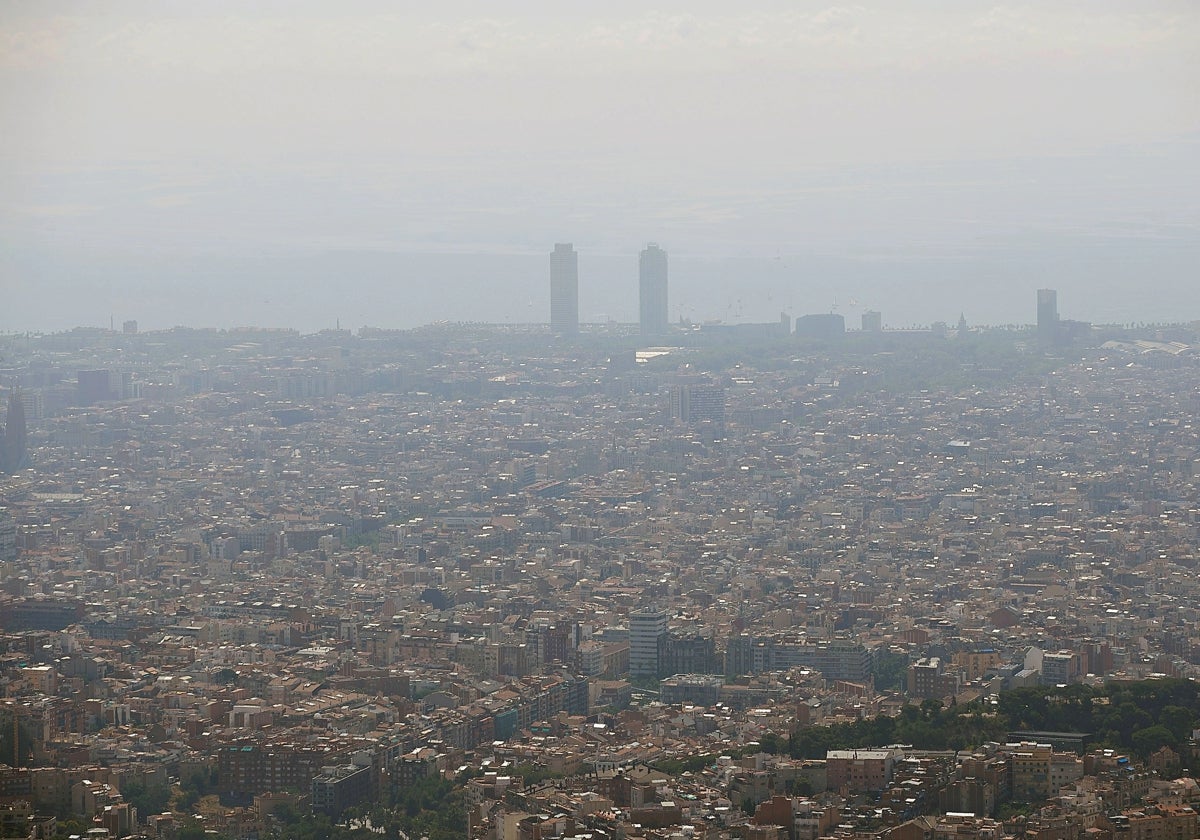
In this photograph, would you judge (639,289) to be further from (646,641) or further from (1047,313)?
(646,641)

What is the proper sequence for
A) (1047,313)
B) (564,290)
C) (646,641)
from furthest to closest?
(564,290)
(1047,313)
(646,641)

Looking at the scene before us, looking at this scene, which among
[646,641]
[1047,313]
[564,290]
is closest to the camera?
[646,641]

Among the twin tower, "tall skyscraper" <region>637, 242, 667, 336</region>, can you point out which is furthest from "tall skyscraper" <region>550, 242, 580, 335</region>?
"tall skyscraper" <region>637, 242, 667, 336</region>

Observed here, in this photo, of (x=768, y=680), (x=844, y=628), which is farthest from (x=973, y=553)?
(x=768, y=680)

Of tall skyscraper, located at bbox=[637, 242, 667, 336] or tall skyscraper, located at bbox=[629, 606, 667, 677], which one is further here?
tall skyscraper, located at bbox=[637, 242, 667, 336]

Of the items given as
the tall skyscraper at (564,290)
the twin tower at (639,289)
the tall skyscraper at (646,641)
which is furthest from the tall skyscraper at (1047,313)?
the tall skyscraper at (646,641)

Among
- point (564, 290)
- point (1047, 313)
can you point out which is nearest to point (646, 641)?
point (1047, 313)

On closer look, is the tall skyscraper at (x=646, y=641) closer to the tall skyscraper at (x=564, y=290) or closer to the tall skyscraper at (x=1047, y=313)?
the tall skyscraper at (x=1047, y=313)

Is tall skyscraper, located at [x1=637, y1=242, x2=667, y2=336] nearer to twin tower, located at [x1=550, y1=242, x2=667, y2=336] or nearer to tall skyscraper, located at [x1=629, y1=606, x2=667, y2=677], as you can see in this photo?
twin tower, located at [x1=550, y1=242, x2=667, y2=336]
